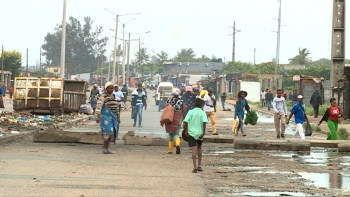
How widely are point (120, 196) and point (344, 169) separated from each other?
21.6 feet

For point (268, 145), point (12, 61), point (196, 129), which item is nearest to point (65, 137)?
point (268, 145)

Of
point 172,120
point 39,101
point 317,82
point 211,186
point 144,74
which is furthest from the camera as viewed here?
point 144,74

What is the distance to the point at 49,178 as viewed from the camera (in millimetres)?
11750

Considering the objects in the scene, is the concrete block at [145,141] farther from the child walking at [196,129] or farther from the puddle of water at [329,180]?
the puddle of water at [329,180]

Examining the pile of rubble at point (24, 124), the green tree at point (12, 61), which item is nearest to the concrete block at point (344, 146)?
the pile of rubble at point (24, 124)

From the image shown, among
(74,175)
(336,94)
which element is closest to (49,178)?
(74,175)

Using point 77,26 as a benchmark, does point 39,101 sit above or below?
below

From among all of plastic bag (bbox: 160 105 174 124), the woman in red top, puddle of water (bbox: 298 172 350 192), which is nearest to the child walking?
puddle of water (bbox: 298 172 350 192)

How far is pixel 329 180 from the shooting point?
42.4ft

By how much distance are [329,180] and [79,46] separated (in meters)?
161

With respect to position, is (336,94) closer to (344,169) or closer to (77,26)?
(344,169)

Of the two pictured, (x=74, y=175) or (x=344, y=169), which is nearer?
(x=74, y=175)

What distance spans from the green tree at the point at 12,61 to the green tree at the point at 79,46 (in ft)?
259

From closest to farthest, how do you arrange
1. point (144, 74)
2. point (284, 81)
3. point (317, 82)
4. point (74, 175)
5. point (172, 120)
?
1. point (74, 175)
2. point (172, 120)
3. point (317, 82)
4. point (284, 81)
5. point (144, 74)
